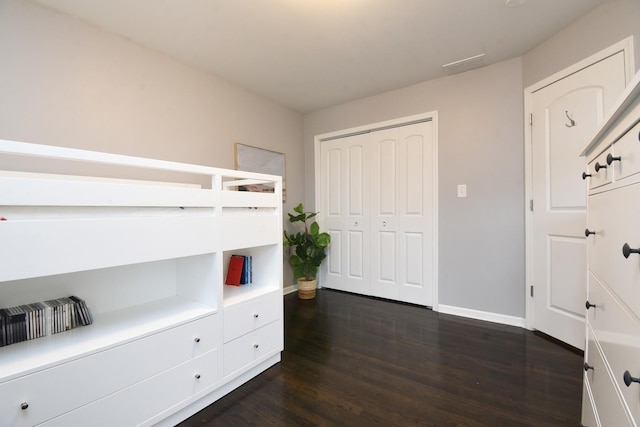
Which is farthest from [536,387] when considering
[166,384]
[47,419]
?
[47,419]

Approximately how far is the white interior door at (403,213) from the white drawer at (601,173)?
6.00 feet

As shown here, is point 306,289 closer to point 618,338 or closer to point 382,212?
point 382,212

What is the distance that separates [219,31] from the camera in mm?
1986

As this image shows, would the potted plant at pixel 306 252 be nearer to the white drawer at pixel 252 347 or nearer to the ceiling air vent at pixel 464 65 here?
the white drawer at pixel 252 347

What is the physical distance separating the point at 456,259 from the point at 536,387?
1255mm

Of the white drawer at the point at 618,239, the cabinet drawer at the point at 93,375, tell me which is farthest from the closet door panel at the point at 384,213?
the cabinet drawer at the point at 93,375

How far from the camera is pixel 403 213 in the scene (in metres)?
3.02

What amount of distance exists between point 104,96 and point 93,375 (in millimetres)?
1821

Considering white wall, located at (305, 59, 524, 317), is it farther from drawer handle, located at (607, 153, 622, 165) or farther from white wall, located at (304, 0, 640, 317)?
drawer handle, located at (607, 153, 622, 165)

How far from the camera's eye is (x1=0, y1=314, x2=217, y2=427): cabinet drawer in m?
0.94

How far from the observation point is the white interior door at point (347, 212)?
3.31 metres

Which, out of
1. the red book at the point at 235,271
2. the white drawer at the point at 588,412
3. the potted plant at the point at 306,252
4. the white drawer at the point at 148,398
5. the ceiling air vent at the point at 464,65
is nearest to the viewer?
the white drawer at the point at 588,412

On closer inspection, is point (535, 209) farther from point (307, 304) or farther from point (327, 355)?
point (307, 304)

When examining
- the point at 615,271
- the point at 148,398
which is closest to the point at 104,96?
the point at 148,398
